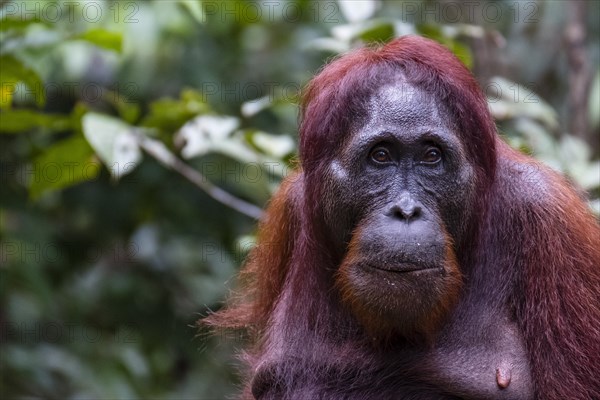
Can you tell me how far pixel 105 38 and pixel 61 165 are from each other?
2.08 ft

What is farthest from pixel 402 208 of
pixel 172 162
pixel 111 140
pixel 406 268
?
pixel 172 162

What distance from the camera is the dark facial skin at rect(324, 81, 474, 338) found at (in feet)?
9.97

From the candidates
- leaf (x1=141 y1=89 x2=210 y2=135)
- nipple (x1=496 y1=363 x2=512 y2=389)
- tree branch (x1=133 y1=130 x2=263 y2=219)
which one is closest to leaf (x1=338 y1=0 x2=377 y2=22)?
leaf (x1=141 y1=89 x2=210 y2=135)

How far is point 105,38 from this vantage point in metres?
3.95

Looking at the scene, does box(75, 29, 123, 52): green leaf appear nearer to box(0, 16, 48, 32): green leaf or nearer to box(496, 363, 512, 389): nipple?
box(0, 16, 48, 32): green leaf

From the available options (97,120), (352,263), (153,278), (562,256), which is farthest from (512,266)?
(153,278)

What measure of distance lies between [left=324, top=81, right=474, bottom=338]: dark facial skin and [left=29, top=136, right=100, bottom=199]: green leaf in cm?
143

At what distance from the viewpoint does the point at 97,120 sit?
4.08 m

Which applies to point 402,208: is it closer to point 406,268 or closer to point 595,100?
point 406,268

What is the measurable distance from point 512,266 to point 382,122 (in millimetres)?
641

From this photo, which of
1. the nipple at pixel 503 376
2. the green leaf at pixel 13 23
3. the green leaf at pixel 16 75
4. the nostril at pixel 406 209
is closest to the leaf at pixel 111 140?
the green leaf at pixel 16 75

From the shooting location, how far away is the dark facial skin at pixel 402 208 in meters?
3.04

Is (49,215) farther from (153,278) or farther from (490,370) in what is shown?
(490,370)

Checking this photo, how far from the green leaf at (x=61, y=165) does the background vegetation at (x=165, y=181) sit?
538 millimetres
